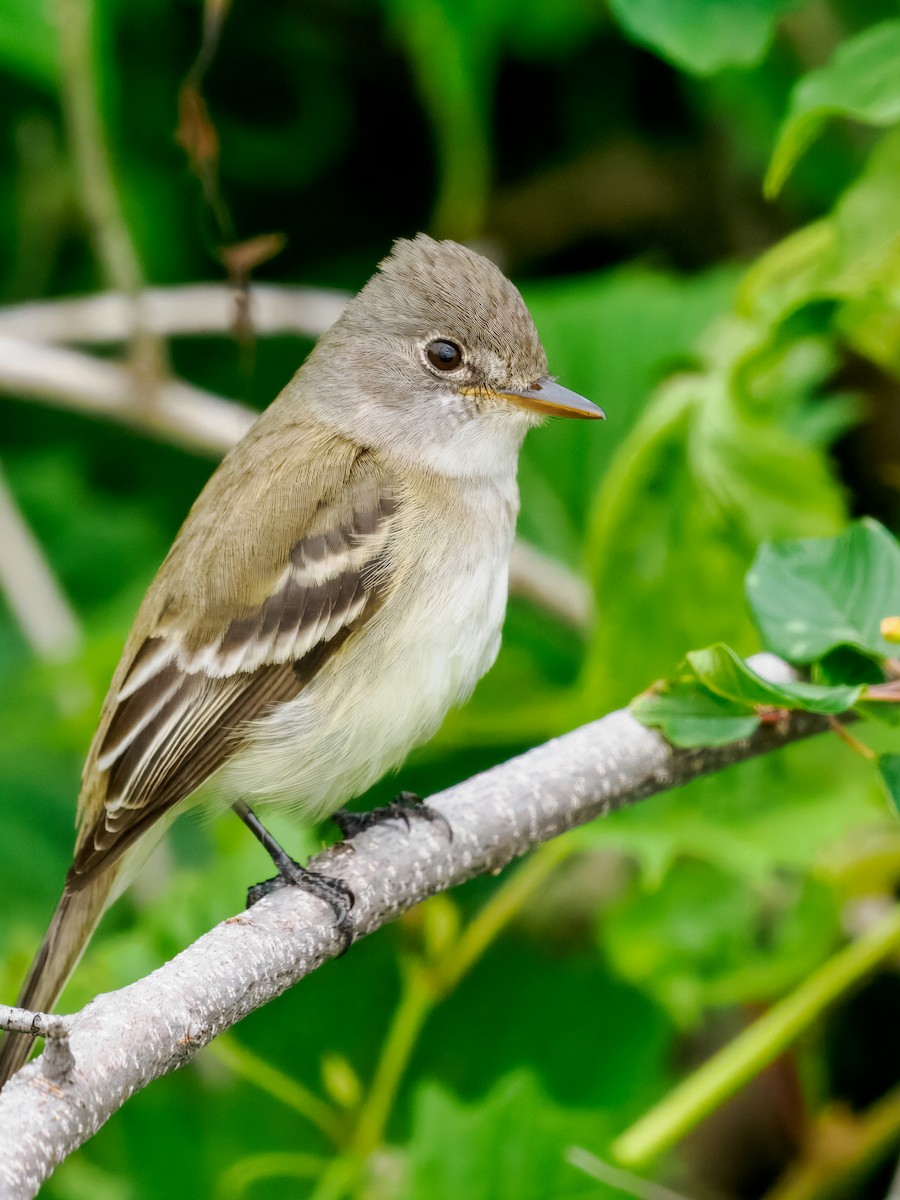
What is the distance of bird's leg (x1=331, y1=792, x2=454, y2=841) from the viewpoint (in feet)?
7.54

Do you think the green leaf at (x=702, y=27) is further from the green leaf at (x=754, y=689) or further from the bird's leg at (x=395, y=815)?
the bird's leg at (x=395, y=815)

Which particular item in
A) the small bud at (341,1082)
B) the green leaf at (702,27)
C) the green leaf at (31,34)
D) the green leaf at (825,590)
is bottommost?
the small bud at (341,1082)

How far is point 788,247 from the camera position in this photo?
2904mm

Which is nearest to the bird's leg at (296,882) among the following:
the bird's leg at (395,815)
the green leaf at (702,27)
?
the bird's leg at (395,815)

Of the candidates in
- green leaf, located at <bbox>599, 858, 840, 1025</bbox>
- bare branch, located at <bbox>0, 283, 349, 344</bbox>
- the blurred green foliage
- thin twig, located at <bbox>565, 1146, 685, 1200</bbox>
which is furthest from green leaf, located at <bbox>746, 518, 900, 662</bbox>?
bare branch, located at <bbox>0, 283, 349, 344</bbox>

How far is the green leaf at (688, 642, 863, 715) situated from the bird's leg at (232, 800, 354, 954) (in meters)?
0.58

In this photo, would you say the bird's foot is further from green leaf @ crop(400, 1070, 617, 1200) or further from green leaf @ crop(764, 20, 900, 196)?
green leaf @ crop(764, 20, 900, 196)

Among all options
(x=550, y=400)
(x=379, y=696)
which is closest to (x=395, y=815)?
(x=379, y=696)

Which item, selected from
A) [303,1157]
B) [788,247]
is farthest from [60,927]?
[788,247]

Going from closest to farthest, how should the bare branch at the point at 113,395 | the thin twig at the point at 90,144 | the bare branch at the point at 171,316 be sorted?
the thin twig at the point at 90,144, the bare branch at the point at 113,395, the bare branch at the point at 171,316

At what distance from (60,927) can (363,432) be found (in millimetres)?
1072

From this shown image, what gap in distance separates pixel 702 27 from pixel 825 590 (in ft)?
3.45

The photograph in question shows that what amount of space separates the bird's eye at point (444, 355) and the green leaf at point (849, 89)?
67 centimetres

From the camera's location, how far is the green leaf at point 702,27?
2.53 metres
